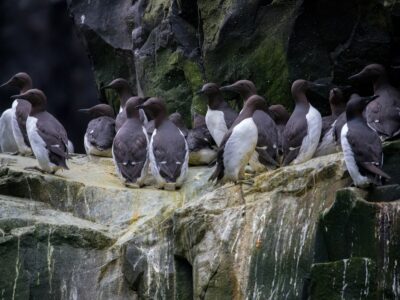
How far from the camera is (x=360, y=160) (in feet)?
30.4

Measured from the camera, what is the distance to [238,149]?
10.6 metres

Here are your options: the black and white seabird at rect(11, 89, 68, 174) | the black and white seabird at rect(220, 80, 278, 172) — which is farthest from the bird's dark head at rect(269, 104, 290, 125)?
the black and white seabird at rect(11, 89, 68, 174)

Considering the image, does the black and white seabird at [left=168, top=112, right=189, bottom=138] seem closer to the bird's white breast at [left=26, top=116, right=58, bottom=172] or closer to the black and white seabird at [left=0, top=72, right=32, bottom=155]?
the black and white seabird at [left=0, top=72, right=32, bottom=155]

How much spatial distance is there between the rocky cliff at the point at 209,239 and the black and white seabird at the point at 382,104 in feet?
4.10

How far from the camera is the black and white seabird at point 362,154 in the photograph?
9.20m

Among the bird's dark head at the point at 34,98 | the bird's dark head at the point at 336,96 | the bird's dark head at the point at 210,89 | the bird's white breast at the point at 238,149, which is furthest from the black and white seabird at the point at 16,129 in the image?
the bird's dark head at the point at 336,96

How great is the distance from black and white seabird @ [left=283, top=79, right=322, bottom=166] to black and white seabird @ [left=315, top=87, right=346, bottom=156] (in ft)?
0.38

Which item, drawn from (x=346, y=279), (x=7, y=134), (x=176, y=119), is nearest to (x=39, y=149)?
(x=7, y=134)

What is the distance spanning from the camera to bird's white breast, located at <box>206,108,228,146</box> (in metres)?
12.4

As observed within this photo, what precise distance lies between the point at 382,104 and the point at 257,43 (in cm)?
178

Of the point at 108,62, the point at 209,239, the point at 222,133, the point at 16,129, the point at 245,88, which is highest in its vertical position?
the point at 108,62

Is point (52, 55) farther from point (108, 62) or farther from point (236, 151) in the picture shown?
point (236, 151)

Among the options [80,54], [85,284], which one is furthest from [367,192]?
[80,54]

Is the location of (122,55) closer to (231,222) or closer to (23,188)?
(23,188)
